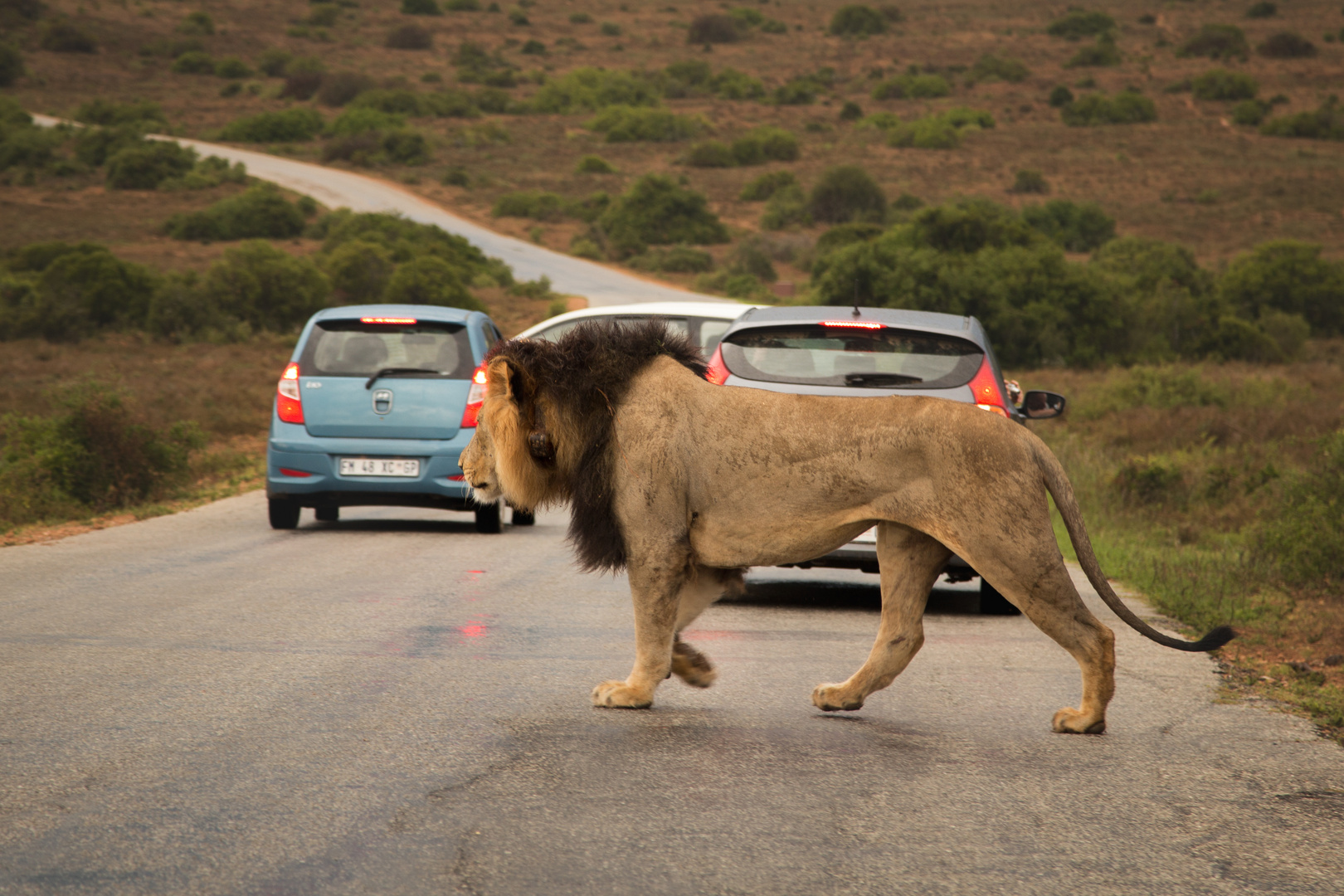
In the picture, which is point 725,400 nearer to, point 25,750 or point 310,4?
point 25,750

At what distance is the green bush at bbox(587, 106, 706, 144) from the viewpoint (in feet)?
279

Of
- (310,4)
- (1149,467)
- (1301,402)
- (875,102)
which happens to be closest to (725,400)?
(1149,467)

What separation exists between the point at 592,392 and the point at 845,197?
6014 centimetres

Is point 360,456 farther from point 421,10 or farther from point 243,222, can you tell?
point 421,10

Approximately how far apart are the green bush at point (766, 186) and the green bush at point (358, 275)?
30.8m

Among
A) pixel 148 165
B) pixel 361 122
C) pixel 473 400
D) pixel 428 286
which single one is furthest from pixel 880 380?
pixel 361 122

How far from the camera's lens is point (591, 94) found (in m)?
95.8

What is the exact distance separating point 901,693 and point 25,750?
12.6 feet

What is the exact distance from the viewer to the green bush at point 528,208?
67250mm

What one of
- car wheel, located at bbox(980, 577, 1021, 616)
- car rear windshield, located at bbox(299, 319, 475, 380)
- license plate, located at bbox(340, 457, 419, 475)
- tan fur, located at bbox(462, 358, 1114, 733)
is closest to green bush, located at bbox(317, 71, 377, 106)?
car rear windshield, located at bbox(299, 319, 475, 380)

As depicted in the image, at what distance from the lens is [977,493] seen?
19.1 ft

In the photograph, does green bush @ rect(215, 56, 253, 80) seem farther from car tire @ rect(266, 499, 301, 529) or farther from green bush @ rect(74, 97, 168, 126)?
car tire @ rect(266, 499, 301, 529)

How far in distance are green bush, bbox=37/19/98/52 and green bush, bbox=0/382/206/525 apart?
90583 millimetres

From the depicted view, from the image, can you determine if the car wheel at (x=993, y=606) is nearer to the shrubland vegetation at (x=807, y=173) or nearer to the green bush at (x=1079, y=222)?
the shrubland vegetation at (x=807, y=173)
